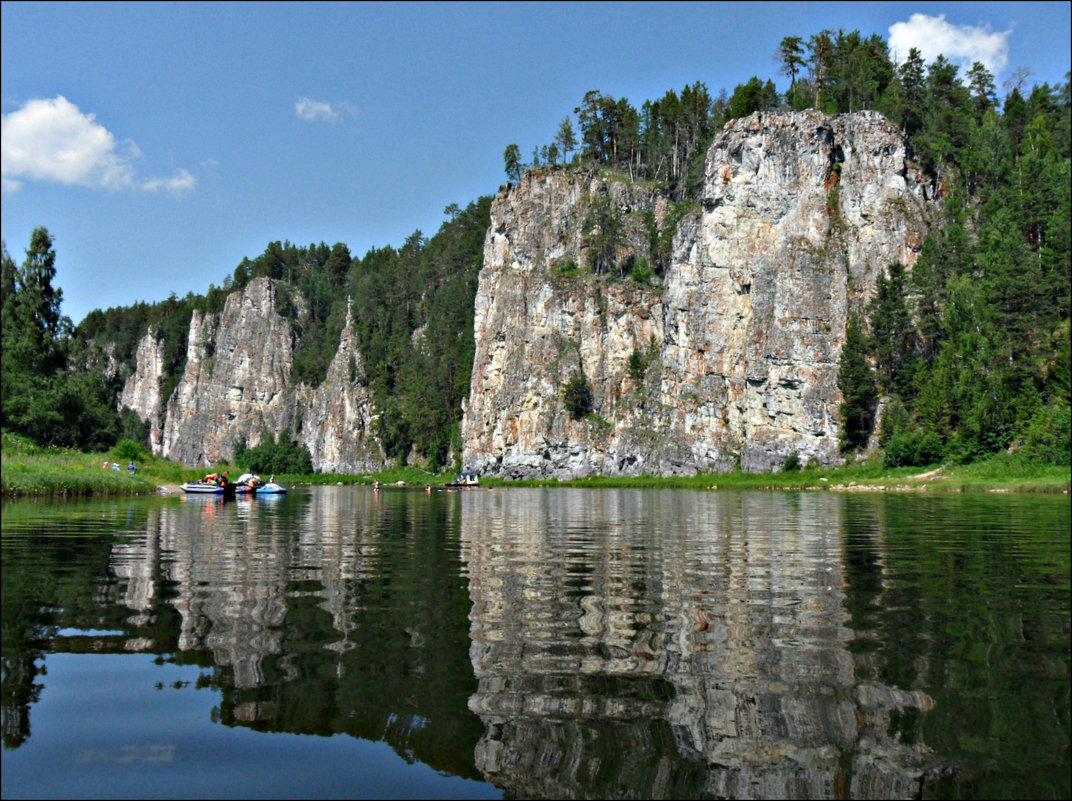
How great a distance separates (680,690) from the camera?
870 cm

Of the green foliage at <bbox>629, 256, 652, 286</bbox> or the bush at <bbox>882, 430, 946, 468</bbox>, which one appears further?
the green foliage at <bbox>629, 256, 652, 286</bbox>

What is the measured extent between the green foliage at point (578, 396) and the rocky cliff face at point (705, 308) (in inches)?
38.9

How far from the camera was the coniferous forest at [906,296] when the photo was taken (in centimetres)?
6756

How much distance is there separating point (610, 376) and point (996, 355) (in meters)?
55.7

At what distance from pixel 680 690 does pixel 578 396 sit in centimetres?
11484

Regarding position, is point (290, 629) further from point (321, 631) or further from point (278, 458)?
point (278, 458)

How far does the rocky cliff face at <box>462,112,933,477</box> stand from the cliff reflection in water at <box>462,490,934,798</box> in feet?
288

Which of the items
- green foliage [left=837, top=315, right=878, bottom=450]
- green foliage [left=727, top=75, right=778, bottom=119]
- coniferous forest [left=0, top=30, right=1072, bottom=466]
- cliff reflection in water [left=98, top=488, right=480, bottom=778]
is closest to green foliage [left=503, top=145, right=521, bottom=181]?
coniferous forest [left=0, top=30, right=1072, bottom=466]

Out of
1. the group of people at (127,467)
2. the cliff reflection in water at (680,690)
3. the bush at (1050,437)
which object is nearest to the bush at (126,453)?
the group of people at (127,467)

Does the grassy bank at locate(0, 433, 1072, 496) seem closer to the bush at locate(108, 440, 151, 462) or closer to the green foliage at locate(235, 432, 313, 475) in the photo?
the bush at locate(108, 440, 151, 462)

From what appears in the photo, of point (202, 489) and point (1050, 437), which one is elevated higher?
point (1050, 437)

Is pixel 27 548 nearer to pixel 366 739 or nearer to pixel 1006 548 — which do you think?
pixel 366 739

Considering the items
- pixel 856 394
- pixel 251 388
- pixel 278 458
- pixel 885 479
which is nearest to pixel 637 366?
pixel 856 394

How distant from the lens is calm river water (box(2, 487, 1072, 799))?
653 cm
